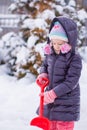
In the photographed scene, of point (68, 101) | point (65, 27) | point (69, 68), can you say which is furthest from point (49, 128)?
point (65, 27)

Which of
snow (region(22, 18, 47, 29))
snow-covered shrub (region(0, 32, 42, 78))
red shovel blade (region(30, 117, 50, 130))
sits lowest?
red shovel blade (region(30, 117, 50, 130))

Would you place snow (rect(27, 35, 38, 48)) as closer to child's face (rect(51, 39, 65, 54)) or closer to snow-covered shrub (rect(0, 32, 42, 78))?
snow-covered shrub (rect(0, 32, 42, 78))

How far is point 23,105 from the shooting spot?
558 cm

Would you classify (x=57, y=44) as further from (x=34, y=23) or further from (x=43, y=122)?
(x=34, y=23)

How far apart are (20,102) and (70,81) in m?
2.55

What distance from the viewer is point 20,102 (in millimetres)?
5688

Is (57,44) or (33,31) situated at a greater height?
(33,31)

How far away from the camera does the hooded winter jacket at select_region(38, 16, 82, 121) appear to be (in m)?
3.24

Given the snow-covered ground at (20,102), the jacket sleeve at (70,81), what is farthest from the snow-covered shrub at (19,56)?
the jacket sleeve at (70,81)

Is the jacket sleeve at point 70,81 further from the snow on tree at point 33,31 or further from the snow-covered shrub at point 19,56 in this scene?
the snow-covered shrub at point 19,56

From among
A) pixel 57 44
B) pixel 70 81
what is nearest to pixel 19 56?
pixel 57 44

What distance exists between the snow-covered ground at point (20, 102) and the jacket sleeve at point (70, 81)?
1.53 m

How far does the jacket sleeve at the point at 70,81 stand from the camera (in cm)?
323

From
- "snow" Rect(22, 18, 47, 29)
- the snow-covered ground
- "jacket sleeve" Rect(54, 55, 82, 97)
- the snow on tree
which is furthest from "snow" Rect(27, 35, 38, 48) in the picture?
"jacket sleeve" Rect(54, 55, 82, 97)
